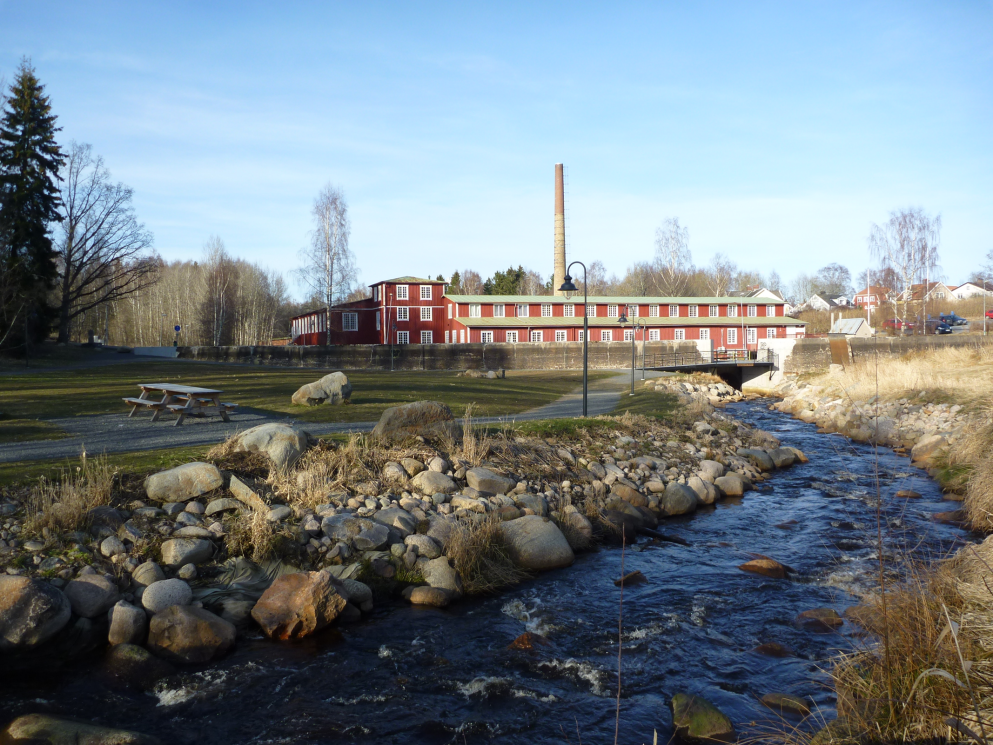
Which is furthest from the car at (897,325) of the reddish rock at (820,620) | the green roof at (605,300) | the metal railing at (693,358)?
the reddish rock at (820,620)

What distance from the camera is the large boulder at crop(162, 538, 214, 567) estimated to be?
8727mm

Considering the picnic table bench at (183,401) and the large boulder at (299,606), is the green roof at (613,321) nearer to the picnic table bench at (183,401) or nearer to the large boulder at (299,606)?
the picnic table bench at (183,401)

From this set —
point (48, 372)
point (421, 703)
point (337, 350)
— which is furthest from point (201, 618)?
point (337, 350)

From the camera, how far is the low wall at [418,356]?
154ft

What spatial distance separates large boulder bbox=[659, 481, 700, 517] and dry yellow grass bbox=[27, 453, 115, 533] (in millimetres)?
9581

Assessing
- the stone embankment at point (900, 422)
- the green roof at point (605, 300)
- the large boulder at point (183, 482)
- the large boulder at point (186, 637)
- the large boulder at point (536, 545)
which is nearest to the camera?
the large boulder at point (186, 637)

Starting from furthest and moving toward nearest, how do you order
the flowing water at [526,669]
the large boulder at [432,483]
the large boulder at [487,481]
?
the large boulder at [487,481]
the large boulder at [432,483]
the flowing water at [526,669]

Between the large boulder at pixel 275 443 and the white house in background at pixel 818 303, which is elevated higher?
the white house in background at pixel 818 303

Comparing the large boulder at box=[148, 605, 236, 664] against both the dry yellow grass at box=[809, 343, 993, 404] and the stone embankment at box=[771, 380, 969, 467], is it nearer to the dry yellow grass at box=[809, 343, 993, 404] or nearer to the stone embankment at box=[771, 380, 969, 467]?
the stone embankment at box=[771, 380, 969, 467]

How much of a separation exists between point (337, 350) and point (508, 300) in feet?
61.2

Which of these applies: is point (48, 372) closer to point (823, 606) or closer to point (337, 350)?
point (337, 350)

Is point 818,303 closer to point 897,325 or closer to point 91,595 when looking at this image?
point 897,325

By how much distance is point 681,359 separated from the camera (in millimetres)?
54531

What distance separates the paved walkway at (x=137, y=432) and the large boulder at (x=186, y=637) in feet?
18.5
